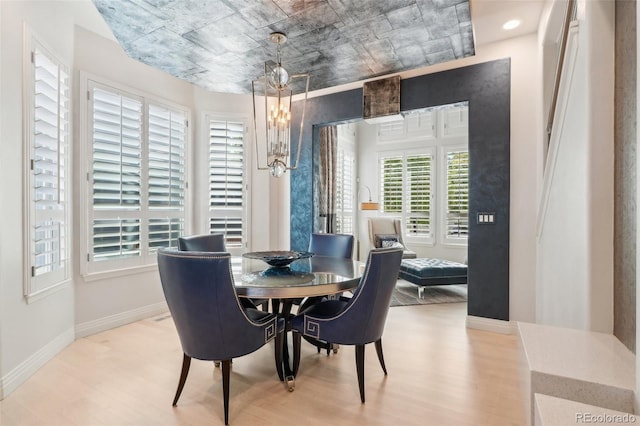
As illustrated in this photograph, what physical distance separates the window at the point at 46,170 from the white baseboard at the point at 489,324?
13.0 feet

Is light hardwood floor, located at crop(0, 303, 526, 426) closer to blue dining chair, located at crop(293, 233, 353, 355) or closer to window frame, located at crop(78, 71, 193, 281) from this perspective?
window frame, located at crop(78, 71, 193, 281)

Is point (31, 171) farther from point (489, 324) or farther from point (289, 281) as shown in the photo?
point (489, 324)

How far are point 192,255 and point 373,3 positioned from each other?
2247mm

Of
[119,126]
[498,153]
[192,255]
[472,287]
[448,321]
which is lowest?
[448,321]

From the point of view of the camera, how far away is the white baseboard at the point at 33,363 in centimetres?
218

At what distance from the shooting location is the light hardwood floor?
6.33 feet

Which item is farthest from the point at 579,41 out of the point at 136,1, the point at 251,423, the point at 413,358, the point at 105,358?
the point at 105,358

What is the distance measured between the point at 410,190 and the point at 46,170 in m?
5.61

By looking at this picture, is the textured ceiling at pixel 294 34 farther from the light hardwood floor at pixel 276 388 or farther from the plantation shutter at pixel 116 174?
the light hardwood floor at pixel 276 388

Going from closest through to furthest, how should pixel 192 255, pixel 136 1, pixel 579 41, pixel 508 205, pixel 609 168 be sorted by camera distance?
pixel 609 168 < pixel 579 41 < pixel 192 255 < pixel 136 1 < pixel 508 205

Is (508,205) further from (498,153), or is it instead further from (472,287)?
(472,287)

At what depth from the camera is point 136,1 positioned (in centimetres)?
248

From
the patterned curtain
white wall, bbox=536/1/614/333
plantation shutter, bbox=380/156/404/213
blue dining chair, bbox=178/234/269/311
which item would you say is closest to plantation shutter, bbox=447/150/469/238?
plantation shutter, bbox=380/156/404/213

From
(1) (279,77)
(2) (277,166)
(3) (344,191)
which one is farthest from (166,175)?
(3) (344,191)
